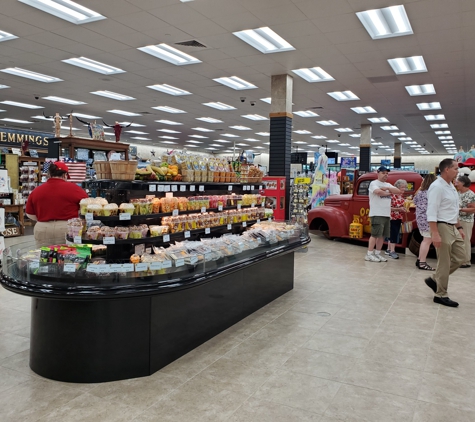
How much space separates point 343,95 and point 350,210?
14.2 ft

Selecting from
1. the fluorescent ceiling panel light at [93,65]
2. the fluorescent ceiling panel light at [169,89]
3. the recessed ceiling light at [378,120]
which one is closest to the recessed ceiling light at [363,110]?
the recessed ceiling light at [378,120]

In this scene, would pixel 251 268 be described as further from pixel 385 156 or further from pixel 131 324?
pixel 385 156

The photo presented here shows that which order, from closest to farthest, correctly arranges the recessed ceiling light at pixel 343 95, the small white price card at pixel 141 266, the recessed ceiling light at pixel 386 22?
the small white price card at pixel 141 266 < the recessed ceiling light at pixel 386 22 < the recessed ceiling light at pixel 343 95

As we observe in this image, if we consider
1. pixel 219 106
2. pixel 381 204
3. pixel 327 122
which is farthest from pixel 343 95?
pixel 381 204

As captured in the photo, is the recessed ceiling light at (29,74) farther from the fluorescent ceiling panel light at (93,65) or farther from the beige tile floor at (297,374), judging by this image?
the beige tile floor at (297,374)

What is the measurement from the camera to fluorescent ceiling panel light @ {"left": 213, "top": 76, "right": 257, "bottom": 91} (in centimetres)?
1070

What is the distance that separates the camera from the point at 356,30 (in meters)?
7.07

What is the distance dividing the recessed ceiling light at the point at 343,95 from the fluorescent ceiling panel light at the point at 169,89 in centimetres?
422

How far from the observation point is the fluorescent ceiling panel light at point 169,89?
11480 mm

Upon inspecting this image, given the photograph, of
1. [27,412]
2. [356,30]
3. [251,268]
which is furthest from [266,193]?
[27,412]

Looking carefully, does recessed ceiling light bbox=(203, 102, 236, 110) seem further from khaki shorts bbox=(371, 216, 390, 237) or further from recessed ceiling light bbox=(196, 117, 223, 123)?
khaki shorts bbox=(371, 216, 390, 237)

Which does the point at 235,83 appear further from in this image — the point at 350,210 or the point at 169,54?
the point at 350,210

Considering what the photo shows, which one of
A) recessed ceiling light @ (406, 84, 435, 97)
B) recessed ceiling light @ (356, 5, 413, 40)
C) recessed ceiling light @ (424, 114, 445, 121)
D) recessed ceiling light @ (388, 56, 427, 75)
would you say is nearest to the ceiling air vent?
recessed ceiling light @ (356, 5, 413, 40)

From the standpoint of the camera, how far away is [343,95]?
12266 millimetres
